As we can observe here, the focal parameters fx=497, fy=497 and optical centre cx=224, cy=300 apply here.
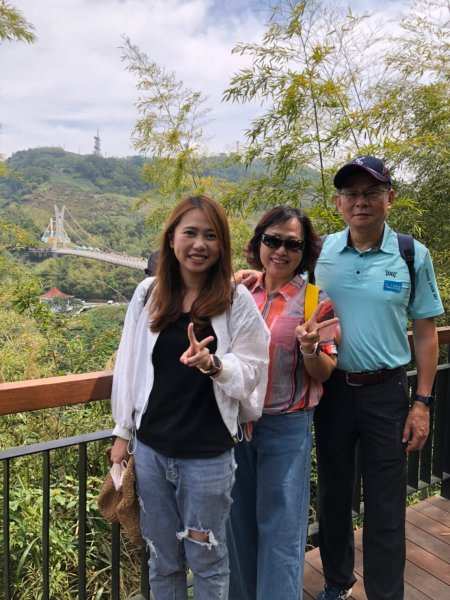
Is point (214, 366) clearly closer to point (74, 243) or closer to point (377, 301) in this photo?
point (377, 301)

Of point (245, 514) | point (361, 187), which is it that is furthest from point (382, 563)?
point (361, 187)

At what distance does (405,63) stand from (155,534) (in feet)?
15.5

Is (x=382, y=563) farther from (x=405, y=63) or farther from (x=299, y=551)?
(x=405, y=63)

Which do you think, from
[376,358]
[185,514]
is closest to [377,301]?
[376,358]

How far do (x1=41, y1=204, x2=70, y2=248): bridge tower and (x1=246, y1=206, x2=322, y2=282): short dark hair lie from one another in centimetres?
899

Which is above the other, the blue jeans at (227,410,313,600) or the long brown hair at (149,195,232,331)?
the long brown hair at (149,195,232,331)

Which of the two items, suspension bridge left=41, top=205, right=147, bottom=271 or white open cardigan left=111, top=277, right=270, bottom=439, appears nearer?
white open cardigan left=111, top=277, right=270, bottom=439

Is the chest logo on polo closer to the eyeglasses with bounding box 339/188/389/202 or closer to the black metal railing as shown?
the eyeglasses with bounding box 339/188/389/202

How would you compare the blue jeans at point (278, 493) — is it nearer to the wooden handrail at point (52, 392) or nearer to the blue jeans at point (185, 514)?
the blue jeans at point (185, 514)

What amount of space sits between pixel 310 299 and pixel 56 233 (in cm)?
1095

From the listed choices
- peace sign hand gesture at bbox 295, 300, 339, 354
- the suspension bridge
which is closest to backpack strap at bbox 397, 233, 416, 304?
peace sign hand gesture at bbox 295, 300, 339, 354

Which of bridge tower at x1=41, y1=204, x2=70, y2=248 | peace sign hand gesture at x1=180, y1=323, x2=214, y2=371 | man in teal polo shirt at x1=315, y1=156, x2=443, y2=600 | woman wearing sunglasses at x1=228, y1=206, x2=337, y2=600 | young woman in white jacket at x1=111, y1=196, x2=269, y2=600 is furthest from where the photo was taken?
bridge tower at x1=41, y1=204, x2=70, y2=248

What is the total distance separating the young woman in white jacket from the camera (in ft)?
3.99

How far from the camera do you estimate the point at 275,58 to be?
375 cm
